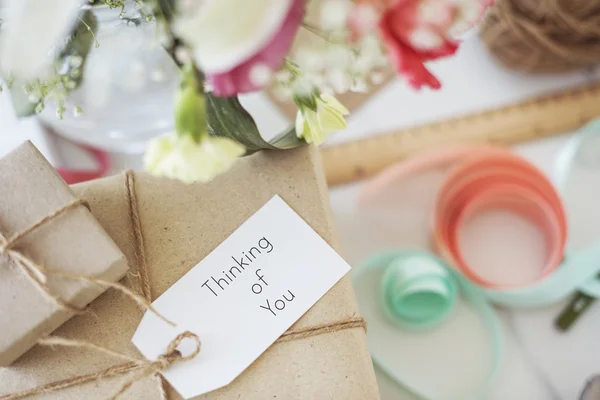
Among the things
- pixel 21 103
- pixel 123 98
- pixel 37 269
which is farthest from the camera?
pixel 123 98

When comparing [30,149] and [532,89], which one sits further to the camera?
[532,89]

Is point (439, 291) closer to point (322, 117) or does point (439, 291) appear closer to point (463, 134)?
point (463, 134)

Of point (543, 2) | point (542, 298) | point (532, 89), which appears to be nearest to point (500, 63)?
point (532, 89)

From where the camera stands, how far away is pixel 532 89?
33.0 inches

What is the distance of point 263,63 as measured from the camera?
11.9 inches

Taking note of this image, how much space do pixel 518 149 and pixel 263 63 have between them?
1.99 feet

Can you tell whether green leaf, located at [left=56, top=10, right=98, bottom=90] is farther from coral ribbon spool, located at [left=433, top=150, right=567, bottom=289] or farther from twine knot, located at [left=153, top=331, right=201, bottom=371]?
coral ribbon spool, located at [left=433, top=150, right=567, bottom=289]

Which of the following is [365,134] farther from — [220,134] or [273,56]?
[273,56]

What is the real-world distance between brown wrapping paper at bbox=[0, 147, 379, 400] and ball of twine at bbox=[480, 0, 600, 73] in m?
0.35

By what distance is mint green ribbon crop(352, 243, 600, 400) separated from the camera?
0.70m

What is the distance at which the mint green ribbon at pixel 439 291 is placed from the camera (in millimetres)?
700

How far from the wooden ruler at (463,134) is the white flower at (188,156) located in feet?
1.53

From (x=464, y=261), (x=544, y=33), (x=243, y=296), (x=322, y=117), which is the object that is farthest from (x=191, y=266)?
(x=544, y=33)

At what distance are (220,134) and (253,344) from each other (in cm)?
17
